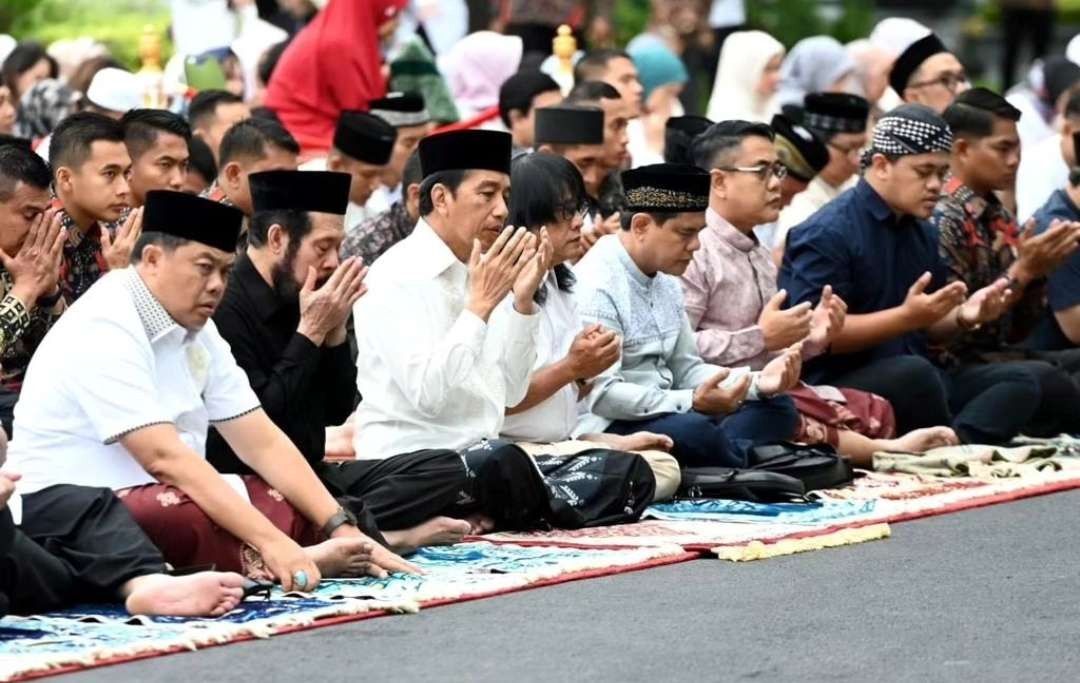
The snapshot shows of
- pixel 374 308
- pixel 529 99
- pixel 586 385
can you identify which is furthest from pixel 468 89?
pixel 374 308

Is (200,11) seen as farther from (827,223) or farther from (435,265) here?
(435,265)

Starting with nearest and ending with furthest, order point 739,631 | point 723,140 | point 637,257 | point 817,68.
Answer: point 739,631, point 637,257, point 723,140, point 817,68

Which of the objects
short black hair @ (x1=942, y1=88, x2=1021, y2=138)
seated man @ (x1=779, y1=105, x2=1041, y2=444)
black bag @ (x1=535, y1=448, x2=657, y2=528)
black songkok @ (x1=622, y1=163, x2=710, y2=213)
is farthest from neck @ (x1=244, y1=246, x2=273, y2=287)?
short black hair @ (x1=942, y1=88, x2=1021, y2=138)

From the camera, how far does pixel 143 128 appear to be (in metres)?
8.89

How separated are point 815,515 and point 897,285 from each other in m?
2.09

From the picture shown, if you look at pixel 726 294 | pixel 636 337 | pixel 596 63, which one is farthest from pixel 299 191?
pixel 596 63

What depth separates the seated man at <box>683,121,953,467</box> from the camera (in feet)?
30.6

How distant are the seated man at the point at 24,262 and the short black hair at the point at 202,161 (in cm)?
186

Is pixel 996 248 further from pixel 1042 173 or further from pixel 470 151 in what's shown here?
pixel 470 151

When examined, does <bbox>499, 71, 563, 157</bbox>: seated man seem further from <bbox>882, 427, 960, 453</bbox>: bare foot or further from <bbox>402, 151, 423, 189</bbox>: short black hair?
<bbox>882, 427, 960, 453</bbox>: bare foot

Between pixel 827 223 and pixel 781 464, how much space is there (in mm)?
1500

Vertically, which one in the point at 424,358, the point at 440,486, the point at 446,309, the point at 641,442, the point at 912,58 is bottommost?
the point at 641,442

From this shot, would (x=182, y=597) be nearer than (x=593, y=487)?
Yes

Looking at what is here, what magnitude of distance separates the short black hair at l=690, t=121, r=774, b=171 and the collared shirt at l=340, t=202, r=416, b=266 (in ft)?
3.73
